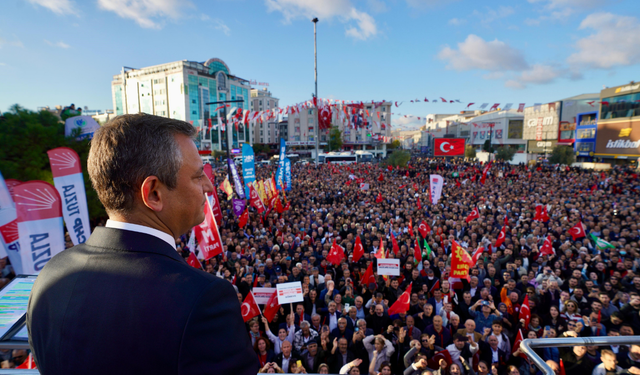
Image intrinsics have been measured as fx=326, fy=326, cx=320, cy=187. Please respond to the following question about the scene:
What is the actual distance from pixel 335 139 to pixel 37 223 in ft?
224

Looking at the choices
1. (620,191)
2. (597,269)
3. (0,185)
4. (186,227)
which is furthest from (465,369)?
(620,191)

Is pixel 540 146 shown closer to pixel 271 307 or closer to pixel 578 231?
pixel 578 231

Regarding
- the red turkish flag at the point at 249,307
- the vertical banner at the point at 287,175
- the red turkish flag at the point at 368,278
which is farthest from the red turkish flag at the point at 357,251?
the vertical banner at the point at 287,175

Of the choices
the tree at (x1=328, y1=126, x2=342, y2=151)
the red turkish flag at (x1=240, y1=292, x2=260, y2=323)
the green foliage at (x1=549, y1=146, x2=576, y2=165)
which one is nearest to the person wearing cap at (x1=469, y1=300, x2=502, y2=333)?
the red turkish flag at (x1=240, y1=292, x2=260, y2=323)

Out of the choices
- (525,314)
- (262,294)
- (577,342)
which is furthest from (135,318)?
(525,314)

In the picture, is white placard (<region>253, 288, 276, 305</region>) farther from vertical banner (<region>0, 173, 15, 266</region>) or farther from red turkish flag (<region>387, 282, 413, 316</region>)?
vertical banner (<region>0, 173, 15, 266</region>)

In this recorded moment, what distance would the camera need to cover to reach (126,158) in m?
1.00

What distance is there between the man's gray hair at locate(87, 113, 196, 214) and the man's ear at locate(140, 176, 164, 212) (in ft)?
0.05

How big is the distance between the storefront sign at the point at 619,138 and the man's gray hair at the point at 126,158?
154 feet

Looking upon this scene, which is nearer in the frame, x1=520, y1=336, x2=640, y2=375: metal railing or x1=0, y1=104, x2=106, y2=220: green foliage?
x1=520, y1=336, x2=640, y2=375: metal railing

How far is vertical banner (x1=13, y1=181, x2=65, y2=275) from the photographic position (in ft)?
17.3

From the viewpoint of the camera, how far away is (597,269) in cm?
761

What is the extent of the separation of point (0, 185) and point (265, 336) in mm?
6051

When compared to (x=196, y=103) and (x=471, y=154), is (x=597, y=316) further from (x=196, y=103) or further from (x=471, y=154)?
(x=196, y=103)
